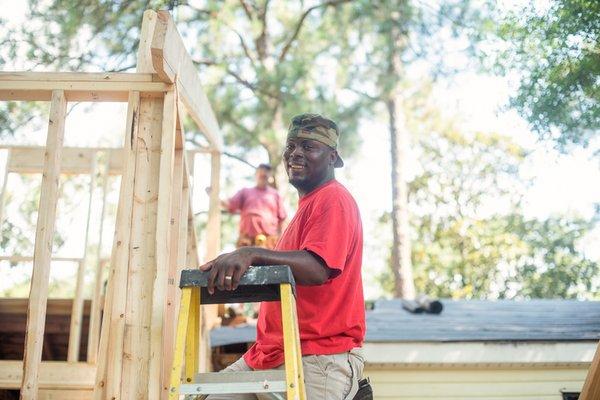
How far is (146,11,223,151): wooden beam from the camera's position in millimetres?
2693

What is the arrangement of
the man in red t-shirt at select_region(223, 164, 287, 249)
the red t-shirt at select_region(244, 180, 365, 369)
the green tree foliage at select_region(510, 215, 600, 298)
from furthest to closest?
the green tree foliage at select_region(510, 215, 600, 298) → the man in red t-shirt at select_region(223, 164, 287, 249) → the red t-shirt at select_region(244, 180, 365, 369)

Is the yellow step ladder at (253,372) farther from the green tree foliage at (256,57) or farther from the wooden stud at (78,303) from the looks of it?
the green tree foliage at (256,57)

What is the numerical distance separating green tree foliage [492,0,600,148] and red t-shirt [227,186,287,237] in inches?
173

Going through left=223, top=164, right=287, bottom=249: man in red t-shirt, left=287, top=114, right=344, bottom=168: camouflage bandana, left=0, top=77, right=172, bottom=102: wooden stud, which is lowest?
left=287, top=114, right=344, bottom=168: camouflage bandana

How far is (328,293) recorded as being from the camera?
7.48 feet

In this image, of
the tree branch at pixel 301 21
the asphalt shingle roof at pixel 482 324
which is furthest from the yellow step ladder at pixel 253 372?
the tree branch at pixel 301 21

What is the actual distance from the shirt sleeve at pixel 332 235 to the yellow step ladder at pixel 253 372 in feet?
0.53

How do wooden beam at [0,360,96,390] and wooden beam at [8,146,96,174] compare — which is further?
wooden beam at [8,146,96,174]

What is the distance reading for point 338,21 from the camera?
11727 millimetres

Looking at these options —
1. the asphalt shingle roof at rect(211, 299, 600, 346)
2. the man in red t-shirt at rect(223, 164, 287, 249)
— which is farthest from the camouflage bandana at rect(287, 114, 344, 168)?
the man in red t-shirt at rect(223, 164, 287, 249)

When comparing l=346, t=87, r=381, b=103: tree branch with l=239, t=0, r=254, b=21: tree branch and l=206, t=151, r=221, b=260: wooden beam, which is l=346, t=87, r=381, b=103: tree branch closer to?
l=239, t=0, r=254, b=21: tree branch

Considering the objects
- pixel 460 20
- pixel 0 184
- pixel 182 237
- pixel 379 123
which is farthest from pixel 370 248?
pixel 182 237

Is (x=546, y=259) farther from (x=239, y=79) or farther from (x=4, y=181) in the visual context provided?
(x=4, y=181)

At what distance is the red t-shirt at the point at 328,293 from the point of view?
2152mm
